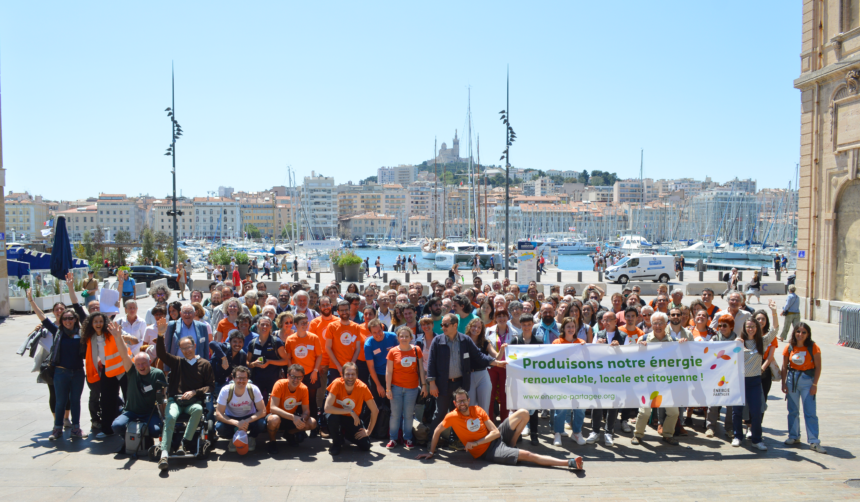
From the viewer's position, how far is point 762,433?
744 centimetres

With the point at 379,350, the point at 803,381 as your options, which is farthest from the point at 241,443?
the point at 803,381

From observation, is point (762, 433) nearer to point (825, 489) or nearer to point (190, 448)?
point (825, 489)

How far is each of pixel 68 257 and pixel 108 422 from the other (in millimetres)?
8399

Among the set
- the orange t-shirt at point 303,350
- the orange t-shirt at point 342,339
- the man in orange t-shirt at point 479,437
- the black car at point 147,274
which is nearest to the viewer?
the man in orange t-shirt at point 479,437

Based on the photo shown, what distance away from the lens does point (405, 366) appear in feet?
22.7

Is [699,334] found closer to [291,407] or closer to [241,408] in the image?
[291,407]

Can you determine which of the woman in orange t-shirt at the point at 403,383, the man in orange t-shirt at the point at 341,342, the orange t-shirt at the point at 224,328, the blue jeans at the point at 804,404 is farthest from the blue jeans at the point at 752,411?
the orange t-shirt at the point at 224,328

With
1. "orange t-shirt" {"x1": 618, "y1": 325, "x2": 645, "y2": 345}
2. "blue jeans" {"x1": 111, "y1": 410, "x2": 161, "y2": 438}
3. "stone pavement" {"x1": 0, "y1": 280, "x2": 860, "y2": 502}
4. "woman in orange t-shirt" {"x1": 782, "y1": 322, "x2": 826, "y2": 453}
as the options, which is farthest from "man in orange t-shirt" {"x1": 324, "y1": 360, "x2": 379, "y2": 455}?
"woman in orange t-shirt" {"x1": 782, "y1": 322, "x2": 826, "y2": 453}

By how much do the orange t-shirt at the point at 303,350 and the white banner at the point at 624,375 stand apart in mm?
2453

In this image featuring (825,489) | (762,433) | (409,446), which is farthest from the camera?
(762,433)

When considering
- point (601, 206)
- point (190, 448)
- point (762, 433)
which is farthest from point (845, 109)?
point (601, 206)

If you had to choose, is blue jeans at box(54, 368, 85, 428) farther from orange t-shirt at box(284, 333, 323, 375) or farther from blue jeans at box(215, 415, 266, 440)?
orange t-shirt at box(284, 333, 323, 375)

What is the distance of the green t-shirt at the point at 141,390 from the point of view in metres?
6.70

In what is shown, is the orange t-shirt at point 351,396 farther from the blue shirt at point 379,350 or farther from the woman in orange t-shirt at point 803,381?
the woman in orange t-shirt at point 803,381
